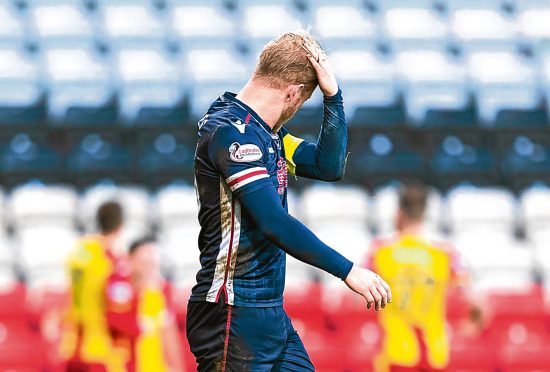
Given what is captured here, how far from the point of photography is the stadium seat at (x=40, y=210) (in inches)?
324

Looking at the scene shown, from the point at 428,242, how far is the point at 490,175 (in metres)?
3.65

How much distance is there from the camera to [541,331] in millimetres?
7660

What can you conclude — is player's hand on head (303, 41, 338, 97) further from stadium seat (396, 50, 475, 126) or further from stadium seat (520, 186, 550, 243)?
stadium seat (396, 50, 475, 126)

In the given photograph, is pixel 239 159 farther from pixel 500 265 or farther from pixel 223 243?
pixel 500 265

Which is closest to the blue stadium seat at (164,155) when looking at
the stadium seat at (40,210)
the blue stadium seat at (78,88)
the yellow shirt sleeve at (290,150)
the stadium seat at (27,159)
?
the blue stadium seat at (78,88)

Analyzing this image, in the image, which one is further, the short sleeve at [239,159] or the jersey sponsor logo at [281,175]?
the jersey sponsor logo at [281,175]

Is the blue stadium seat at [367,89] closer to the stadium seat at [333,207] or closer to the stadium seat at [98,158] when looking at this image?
the stadium seat at [333,207]

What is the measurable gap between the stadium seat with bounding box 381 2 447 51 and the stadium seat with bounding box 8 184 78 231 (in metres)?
3.41

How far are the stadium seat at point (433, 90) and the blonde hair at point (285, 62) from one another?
6052 millimetres

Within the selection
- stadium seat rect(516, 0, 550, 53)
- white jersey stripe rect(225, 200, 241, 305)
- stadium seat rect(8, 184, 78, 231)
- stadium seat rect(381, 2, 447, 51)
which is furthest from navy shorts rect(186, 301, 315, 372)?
stadium seat rect(516, 0, 550, 53)

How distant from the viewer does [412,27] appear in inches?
395

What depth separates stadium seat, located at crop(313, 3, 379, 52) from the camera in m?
9.83

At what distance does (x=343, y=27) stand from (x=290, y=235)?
7.08m

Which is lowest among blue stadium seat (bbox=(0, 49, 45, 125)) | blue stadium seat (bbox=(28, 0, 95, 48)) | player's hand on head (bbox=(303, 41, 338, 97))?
player's hand on head (bbox=(303, 41, 338, 97))
